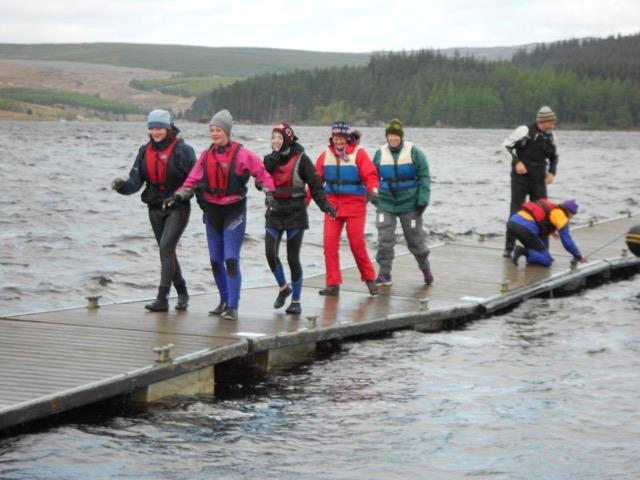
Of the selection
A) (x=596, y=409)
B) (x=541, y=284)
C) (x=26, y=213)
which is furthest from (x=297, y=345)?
(x=26, y=213)

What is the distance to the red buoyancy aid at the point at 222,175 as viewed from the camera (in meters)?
10.9

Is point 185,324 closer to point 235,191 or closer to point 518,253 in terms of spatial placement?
point 235,191

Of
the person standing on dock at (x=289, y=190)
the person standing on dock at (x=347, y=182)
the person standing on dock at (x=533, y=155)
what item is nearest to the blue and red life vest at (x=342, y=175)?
the person standing on dock at (x=347, y=182)

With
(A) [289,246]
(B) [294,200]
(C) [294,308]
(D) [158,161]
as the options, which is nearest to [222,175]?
(D) [158,161]

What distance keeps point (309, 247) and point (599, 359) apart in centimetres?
1334

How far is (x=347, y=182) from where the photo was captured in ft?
41.7

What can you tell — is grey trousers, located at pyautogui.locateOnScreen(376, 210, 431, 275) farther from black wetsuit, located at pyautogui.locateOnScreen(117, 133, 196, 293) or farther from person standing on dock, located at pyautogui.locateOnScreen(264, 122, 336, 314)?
black wetsuit, located at pyautogui.locateOnScreen(117, 133, 196, 293)

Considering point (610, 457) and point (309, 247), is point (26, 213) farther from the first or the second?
point (610, 457)

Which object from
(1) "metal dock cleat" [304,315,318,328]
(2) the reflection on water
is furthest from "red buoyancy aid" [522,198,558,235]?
(1) "metal dock cleat" [304,315,318,328]

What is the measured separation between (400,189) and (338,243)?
1193mm

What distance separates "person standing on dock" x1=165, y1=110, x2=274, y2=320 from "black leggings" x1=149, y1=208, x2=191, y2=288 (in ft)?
0.58

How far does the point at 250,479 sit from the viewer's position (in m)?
7.89

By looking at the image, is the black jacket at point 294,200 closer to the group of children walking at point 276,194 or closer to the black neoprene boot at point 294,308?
the group of children walking at point 276,194

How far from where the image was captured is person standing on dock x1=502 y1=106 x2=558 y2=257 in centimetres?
1616
